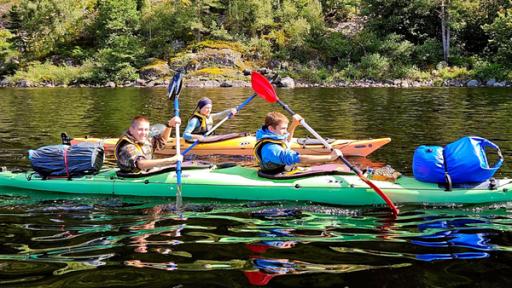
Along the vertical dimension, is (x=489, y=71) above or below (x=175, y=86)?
above

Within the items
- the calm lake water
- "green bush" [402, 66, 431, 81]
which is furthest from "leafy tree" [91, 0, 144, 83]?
the calm lake water

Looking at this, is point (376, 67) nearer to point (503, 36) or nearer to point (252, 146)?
point (503, 36)

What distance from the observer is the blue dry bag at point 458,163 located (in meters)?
6.43

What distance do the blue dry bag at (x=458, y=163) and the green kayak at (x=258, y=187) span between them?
115 millimetres

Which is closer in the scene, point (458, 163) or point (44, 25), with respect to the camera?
point (458, 163)

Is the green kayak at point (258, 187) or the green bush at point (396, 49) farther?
the green bush at point (396, 49)

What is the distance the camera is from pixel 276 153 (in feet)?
22.7

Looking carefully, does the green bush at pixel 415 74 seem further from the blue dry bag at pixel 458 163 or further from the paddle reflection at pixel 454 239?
the paddle reflection at pixel 454 239

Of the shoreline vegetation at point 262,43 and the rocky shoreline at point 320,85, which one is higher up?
the shoreline vegetation at point 262,43

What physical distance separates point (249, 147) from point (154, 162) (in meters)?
4.26

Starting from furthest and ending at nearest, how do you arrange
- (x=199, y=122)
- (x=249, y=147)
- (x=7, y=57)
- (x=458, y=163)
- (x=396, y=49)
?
(x=7, y=57) < (x=396, y=49) < (x=199, y=122) < (x=249, y=147) < (x=458, y=163)

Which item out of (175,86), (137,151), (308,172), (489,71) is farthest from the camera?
(489,71)

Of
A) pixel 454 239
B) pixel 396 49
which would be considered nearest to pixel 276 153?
pixel 454 239

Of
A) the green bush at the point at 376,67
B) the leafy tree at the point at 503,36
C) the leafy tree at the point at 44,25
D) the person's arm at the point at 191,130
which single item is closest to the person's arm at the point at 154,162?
the person's arm at the point at 191,130
